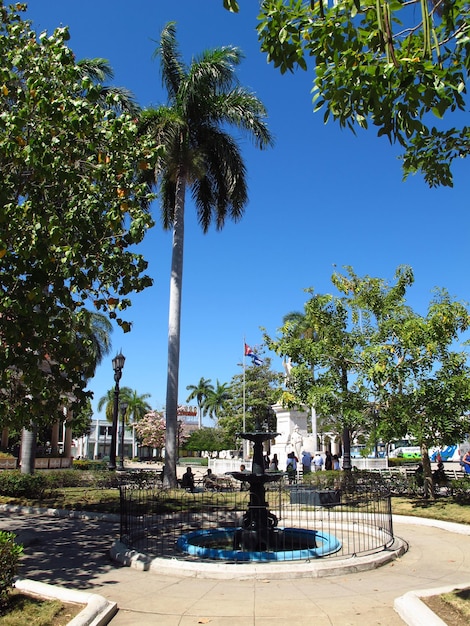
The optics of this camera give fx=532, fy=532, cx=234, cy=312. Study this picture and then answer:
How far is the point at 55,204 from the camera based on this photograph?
913 cm

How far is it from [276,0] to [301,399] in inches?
586

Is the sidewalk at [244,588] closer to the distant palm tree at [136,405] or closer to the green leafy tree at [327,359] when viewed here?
the green leafy tree at [327,359]

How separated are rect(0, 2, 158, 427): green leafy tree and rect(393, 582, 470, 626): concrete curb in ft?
19.8

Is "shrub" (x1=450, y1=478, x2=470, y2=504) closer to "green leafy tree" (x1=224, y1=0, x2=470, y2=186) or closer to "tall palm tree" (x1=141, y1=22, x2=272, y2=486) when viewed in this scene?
"tall palm tree" (x1=141, y1=22, x2=272, y2=486)

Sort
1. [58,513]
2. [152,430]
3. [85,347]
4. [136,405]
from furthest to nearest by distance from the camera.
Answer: [136,405]
[152,430]
[58,513]
[85,347]

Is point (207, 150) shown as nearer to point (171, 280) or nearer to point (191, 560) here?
point (171, 280)

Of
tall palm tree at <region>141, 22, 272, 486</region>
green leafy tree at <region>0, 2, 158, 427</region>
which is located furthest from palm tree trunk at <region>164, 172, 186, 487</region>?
green leafy tree at <region>0, 2, 158, 427</region>

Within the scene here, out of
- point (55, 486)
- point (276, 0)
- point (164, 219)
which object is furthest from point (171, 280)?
point (276, 0)

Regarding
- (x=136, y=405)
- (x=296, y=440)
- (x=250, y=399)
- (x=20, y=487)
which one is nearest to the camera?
(x=20, y=487)

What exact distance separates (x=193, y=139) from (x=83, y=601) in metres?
19.7

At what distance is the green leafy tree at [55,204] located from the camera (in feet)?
25.6

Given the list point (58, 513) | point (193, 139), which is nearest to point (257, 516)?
point (58, 513)

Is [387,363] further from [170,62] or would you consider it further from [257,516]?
[170,62]

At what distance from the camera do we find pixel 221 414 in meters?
59.3
